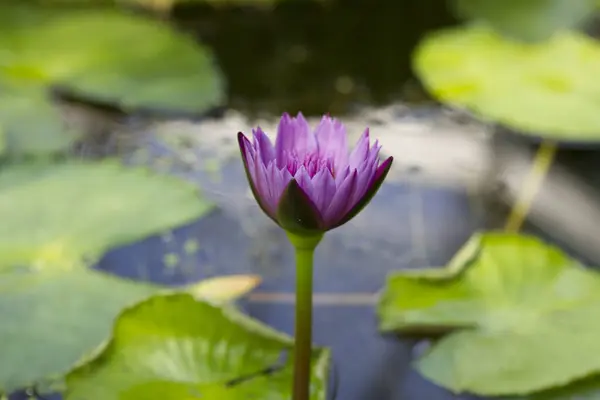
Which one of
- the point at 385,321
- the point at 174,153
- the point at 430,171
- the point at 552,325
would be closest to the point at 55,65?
the point at 174,153

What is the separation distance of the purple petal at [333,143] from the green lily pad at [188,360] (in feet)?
0.76

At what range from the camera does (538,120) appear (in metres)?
1.21

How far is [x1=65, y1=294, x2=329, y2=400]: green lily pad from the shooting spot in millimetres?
722

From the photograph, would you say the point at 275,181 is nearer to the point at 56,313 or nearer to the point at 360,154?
the point at 360,154

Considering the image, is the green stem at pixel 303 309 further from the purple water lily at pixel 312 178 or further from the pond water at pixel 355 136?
the pond water at pixel 355 136

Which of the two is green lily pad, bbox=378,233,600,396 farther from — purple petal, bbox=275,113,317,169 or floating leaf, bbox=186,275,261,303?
purple petal, bbox=275,113,317,169

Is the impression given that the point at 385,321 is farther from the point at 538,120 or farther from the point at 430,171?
the point at 538,120

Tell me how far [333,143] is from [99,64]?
2.75ft

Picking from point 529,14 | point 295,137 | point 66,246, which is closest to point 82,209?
point 66,246

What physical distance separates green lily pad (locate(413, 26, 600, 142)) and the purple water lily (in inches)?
26.6

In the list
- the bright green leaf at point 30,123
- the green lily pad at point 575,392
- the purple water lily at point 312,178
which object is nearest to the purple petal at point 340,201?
the purple water lily at point 312,178

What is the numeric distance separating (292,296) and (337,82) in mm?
581

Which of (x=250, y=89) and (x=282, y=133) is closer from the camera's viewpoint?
(x=282, y=133)

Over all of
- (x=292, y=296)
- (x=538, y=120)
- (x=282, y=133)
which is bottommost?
(x=292, y=296)
